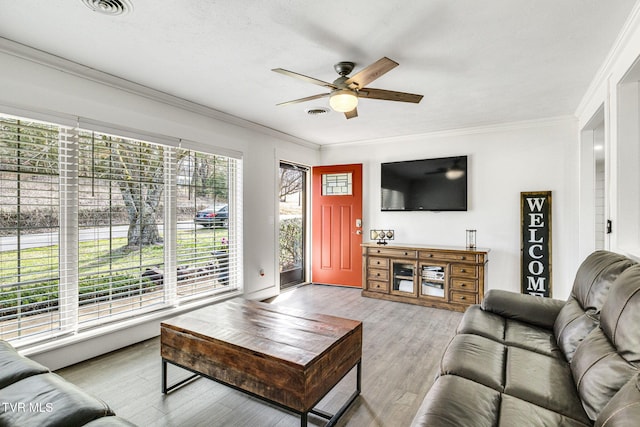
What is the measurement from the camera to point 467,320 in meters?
2.24

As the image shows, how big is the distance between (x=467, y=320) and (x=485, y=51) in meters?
1.96

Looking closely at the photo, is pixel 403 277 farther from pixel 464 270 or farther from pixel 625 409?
pixel 625 409

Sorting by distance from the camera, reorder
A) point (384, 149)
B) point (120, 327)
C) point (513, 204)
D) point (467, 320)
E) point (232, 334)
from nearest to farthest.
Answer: point (232, 334)
point (467, 320)
point (120, 327)
point (513, 204)
point (384, 149)

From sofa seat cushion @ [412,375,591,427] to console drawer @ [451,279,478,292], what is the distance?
114 inches

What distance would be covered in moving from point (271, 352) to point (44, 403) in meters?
0.93

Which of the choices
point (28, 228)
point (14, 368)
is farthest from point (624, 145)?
point (28, 228)

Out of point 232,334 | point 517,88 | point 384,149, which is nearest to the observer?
point 232,334

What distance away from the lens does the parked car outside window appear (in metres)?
3.70

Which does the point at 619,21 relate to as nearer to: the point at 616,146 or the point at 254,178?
the point at 616,146

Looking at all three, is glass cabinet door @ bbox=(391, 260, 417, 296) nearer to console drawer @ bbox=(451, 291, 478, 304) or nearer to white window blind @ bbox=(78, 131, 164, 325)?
console drawer @ bbox=(451, 291, 478, 304)

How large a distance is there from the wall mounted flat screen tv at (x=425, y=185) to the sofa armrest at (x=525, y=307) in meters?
2.29

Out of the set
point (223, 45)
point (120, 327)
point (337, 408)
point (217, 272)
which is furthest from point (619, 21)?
point (120, 327)

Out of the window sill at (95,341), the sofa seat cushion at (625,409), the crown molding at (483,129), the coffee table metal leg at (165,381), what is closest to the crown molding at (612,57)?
the crown molding at (483,129)

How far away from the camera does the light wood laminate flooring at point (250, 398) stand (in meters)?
1.95
